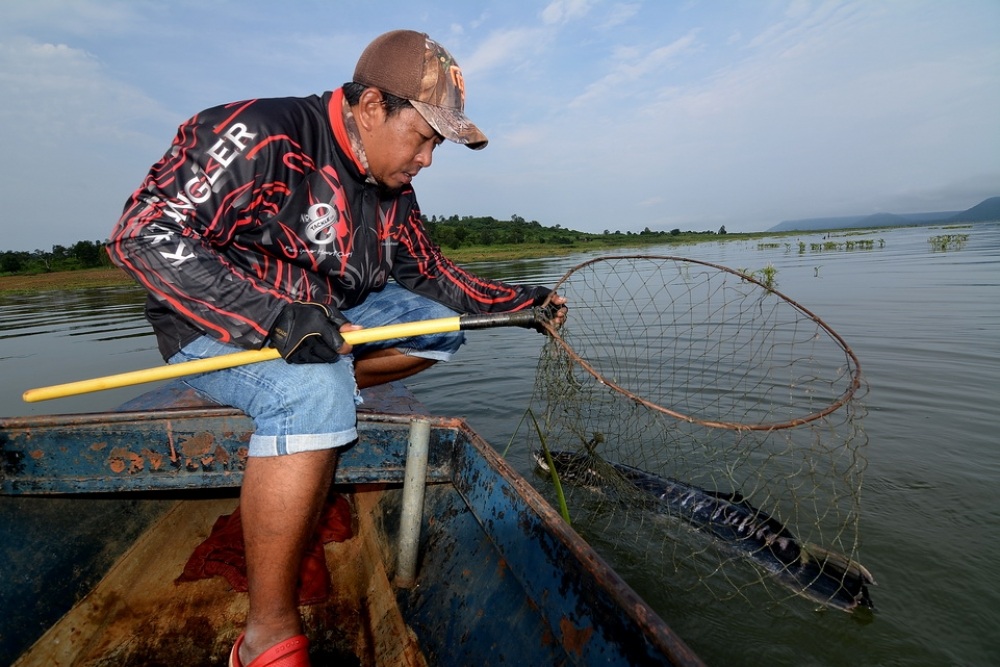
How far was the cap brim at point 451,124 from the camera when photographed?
87.3 inches

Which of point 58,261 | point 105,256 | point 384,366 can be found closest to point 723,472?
point 384,366

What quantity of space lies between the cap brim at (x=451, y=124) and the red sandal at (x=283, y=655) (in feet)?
6.82

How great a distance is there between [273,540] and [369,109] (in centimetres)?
183

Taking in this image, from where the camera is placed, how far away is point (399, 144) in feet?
7.65

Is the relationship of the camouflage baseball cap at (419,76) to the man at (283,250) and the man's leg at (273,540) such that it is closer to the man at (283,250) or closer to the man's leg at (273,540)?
the man at (283,250)

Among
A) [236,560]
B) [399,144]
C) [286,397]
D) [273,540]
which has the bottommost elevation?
[236,560]

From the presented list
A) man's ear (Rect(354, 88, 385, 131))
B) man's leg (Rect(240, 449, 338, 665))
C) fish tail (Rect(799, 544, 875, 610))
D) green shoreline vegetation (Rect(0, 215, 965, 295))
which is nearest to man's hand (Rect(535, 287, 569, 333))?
man's ear (Rect(354, 88, 385, 131))

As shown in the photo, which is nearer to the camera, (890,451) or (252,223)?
(252,223)

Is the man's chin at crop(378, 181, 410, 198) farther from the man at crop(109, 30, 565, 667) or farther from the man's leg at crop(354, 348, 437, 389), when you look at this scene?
the man's leg at crop(354, 348, 437, 389)

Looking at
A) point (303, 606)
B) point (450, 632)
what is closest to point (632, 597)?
point (450, 632)

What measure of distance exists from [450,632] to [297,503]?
31.2 inches

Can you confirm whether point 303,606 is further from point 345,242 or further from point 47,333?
point 47,333

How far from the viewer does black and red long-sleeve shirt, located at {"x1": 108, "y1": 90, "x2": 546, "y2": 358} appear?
192 cm

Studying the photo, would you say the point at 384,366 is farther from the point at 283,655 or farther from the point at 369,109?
the point at 283,655
